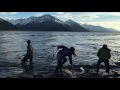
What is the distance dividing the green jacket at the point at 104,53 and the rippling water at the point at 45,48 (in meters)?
0.11

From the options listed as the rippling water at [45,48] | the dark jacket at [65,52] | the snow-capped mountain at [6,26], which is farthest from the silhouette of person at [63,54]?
the snow-capped mountain at [6,26]

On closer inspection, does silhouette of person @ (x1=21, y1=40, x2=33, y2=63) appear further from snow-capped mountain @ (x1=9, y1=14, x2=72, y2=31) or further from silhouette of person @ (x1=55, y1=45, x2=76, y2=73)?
silhouette of person @ (x1=55, y1=45, x2=76, y2=73)

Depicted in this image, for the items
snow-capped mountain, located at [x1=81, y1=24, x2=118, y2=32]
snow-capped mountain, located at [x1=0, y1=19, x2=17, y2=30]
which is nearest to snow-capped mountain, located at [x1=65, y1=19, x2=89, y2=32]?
snow-capped mountain, located at [x1=81, y1=24, x2=118, y2=32]

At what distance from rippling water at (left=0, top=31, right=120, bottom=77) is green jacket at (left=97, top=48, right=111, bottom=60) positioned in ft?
0.36

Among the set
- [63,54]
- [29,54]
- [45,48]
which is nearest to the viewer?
[29,54]

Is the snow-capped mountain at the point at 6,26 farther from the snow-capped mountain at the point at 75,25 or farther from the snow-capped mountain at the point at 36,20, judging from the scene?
the snow-capped mountain at the point at 75,25

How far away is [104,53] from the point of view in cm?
695

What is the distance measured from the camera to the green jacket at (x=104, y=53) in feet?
22.8

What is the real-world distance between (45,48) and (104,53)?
5.98 feet

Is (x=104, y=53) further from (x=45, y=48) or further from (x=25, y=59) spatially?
(x=25, y=59)

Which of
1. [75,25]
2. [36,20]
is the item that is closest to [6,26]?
[36,20]

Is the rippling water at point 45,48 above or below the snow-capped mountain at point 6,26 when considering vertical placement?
below
